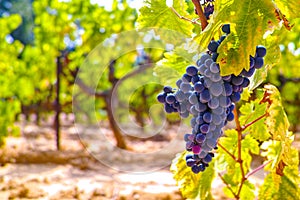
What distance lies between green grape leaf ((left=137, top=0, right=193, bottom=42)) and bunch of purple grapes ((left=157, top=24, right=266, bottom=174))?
265mm

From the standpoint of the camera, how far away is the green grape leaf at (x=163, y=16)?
138 centimetres

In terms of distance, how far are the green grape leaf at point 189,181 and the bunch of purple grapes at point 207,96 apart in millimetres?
294

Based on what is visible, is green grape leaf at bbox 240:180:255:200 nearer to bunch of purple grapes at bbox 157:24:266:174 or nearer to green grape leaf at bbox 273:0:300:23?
bunch of purple grapes at bbox 157:24:266:174

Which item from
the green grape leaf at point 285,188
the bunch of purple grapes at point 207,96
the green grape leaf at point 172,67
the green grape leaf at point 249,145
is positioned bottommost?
Answer: the green grape leaf at point 285,188

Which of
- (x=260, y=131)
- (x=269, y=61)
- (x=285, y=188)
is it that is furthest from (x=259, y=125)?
(x=269, y=61)

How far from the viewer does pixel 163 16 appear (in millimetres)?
1398

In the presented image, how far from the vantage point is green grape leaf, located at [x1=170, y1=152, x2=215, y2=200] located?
149cm

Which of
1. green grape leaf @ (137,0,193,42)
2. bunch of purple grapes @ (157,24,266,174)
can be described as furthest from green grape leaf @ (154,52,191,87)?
bunch of purple grapes @ (157,24,266,174)

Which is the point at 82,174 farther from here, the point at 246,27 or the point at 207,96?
the point at 246,27

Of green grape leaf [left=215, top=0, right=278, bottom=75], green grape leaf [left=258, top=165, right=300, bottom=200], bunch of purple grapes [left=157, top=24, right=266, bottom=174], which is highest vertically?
green grape leaf [left=215, top=0, right=278, bottom=75]

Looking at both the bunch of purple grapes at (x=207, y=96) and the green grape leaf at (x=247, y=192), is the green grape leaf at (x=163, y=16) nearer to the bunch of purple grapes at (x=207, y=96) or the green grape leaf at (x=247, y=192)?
the bunch of purple grapes at (x=207, y=96)

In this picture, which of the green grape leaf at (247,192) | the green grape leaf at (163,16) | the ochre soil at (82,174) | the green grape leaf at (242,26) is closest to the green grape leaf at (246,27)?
the green grape leaf at (242,26)

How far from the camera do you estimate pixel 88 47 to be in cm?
690

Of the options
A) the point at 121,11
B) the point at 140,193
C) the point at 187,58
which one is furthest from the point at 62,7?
the point at 187,58
